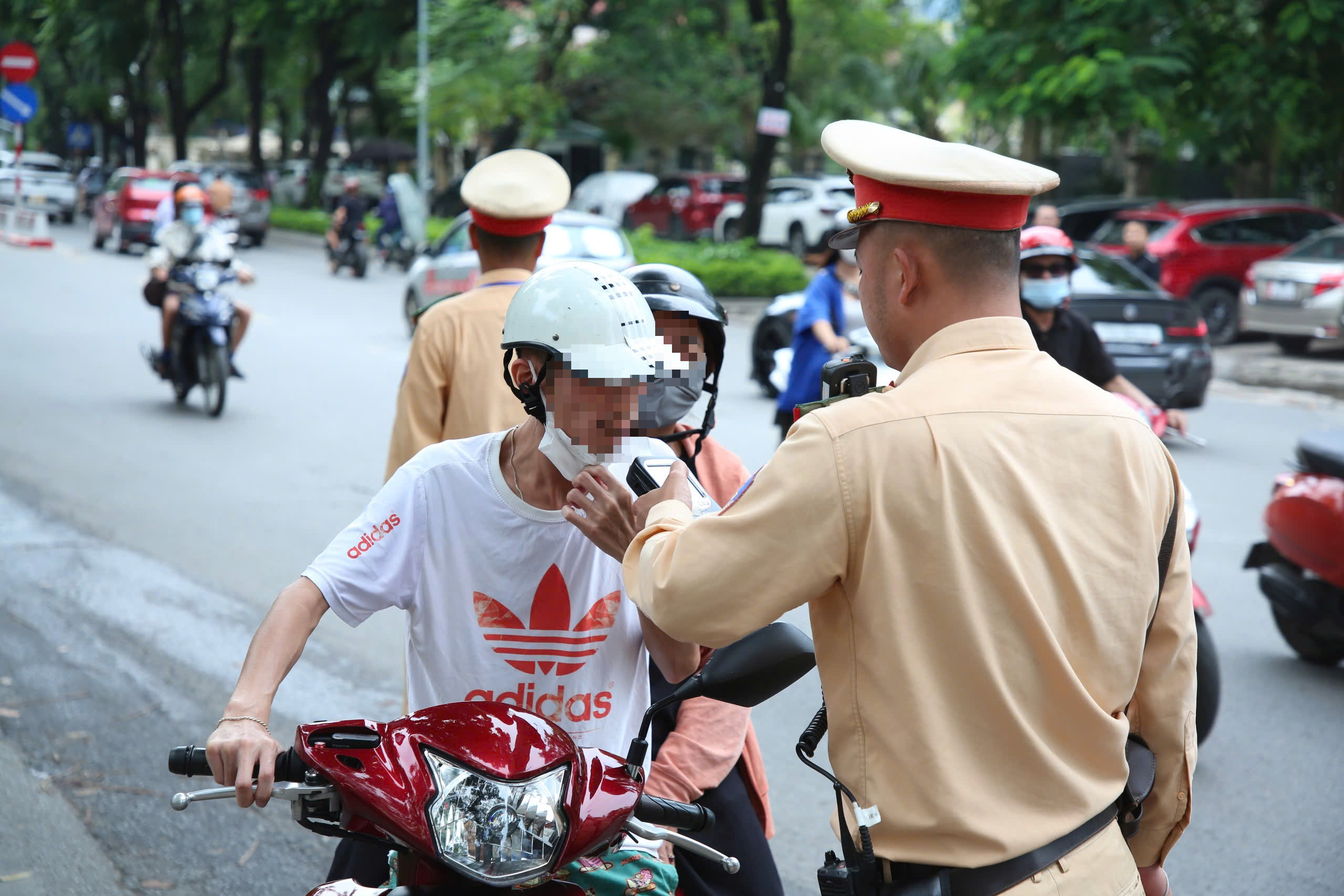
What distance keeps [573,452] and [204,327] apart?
9669 millimetres

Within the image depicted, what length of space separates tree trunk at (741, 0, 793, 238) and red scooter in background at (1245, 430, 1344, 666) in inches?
633

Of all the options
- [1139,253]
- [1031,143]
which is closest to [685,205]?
[1031,143]

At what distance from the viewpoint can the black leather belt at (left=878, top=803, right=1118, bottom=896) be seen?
1.81m

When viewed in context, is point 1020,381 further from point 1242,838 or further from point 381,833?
point 1242,838

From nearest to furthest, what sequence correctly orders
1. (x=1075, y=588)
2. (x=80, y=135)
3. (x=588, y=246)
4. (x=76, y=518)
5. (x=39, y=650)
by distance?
(x=1075, y=588)
(x=39, y=650)
(x=76, y=518)
(x=588, y=246)
(x=80, y=135)

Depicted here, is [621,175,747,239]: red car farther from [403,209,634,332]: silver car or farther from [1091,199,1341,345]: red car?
[403,209,634,332]: silver car

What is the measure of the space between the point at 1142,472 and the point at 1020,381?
217 millimetres

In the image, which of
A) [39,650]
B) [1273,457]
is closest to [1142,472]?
[39,650]

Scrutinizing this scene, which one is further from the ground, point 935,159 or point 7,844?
point 935,159

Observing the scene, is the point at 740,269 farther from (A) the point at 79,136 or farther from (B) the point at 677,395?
(A) the point at 79,136

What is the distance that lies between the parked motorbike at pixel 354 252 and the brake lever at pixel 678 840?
22.3m

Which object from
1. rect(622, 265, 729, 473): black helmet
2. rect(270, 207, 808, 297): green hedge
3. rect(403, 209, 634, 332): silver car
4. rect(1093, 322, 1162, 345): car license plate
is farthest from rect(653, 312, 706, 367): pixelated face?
rect(270, 207, 808, 297): green hedge

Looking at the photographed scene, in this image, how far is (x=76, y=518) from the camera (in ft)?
25.7

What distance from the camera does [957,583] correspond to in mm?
1791
